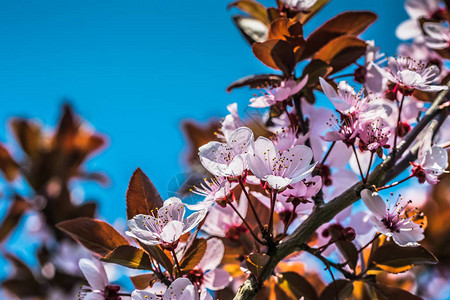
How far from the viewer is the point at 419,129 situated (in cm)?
101

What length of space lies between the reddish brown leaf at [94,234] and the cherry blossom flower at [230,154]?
28 centimetres

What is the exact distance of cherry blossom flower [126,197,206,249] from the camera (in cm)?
85

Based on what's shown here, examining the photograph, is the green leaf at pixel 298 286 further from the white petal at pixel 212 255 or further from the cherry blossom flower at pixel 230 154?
the cherry blossom flower at pixel 230 154

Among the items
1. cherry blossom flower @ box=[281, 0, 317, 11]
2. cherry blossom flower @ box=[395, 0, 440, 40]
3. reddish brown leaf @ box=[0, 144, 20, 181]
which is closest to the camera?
cherry blossom flower @ box=[281, 0, 317, 11]

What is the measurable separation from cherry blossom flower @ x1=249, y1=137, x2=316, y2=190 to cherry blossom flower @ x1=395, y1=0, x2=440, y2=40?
0.87 m

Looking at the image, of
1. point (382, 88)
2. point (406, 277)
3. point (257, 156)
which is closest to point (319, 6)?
point (382, 88)

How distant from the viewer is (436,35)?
135cm

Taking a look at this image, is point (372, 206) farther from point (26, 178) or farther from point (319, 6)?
point (26, 178)

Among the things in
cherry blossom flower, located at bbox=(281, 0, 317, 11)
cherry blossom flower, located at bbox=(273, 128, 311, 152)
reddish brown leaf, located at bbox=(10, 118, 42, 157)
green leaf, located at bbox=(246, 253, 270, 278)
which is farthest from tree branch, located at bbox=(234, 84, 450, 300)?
reddish brown leaf, located at bbox=(10, 118, 42, 157)

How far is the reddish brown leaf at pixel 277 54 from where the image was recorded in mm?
1025

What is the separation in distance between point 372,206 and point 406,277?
121 cm

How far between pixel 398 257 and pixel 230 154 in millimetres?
436

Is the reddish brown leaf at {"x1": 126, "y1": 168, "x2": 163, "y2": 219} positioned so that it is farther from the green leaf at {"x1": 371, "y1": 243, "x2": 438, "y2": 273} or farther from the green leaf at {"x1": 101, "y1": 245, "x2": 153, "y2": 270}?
the green leaf at {"x1": 371, "y1": 243, "x2": 438, "y2": 273}

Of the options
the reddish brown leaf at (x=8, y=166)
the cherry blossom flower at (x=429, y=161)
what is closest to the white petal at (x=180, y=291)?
the cherry blossom flower at (x=429, y=161)
